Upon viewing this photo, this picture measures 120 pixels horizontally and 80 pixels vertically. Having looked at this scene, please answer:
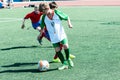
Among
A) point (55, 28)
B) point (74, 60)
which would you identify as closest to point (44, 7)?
point (55, 28)

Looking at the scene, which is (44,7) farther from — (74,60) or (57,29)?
(74,60)

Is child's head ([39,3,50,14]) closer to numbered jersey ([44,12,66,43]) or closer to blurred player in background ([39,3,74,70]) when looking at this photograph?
blurred player in background ([39,3,74,70])

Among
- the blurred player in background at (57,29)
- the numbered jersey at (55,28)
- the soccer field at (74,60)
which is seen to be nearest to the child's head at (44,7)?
the blurred player in background at (57,29)

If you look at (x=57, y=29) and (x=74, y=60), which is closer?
(x=57, y=29)

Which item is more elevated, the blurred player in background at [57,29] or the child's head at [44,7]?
the child's head at [44,7]

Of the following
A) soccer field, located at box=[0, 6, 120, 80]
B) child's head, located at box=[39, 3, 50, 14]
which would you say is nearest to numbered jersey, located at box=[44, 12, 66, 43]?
child's head, located at box=[39, 3, 50, 14]

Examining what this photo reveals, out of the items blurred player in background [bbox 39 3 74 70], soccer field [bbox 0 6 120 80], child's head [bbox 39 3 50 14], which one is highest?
child's head [bbox 39 3 50 14]

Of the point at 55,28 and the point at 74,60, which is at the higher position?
the point at 55,28

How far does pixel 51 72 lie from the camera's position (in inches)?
335

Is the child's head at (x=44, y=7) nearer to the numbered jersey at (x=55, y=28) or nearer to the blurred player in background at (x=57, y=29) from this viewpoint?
the blurred player in background at (x=57, y=29)

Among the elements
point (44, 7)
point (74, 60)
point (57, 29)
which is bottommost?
point (74, 60)

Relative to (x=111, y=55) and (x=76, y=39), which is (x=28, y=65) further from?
(x=76, y=39)

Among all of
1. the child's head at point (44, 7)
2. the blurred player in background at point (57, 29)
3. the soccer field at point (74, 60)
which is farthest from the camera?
the blurred player in background at point (57, 29)

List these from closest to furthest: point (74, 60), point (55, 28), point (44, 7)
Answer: point (44, 7)
point (55, 28)
point (74, 60)
